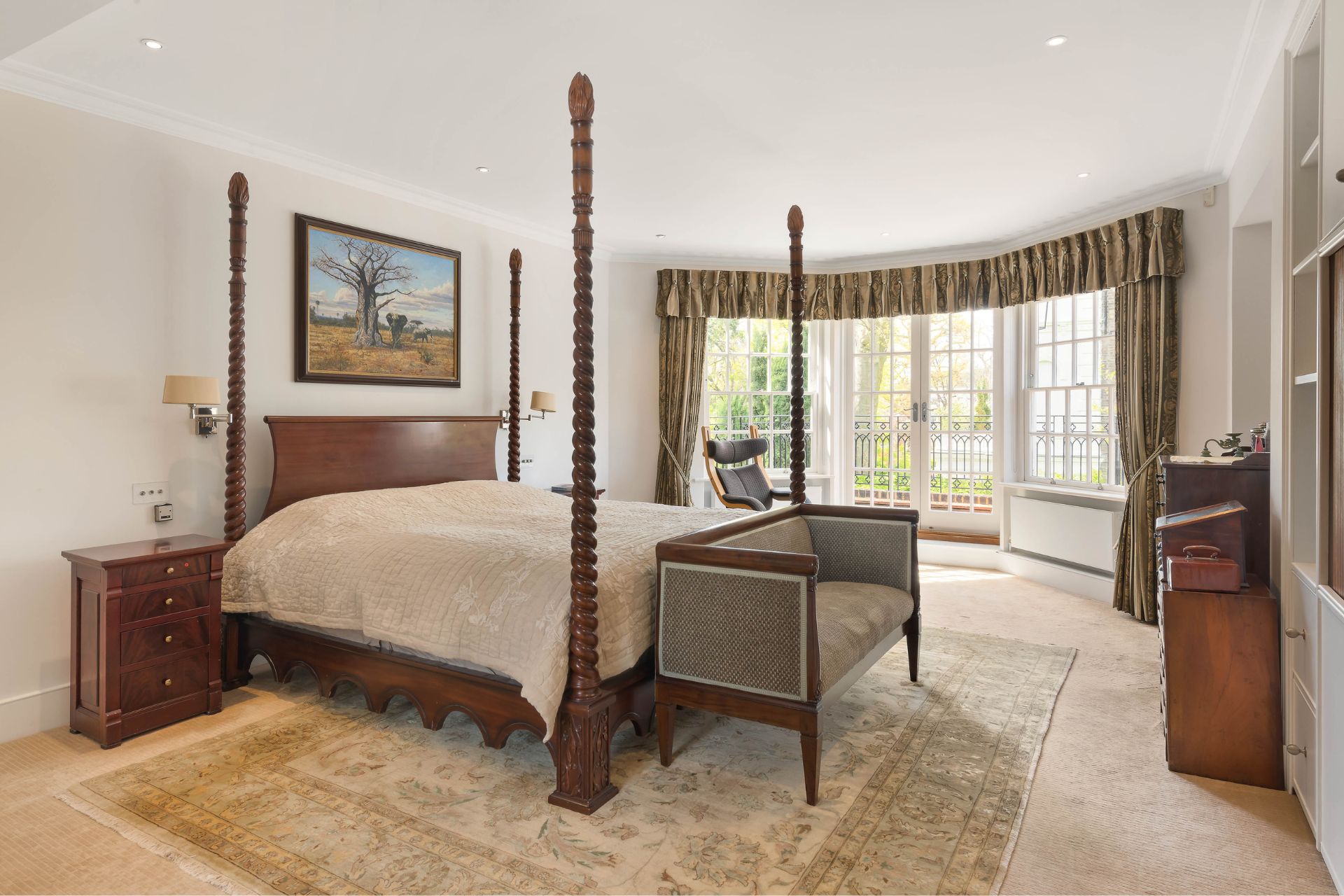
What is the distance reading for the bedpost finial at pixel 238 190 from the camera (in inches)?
135

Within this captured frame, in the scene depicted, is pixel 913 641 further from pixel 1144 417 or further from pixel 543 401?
pixel 543 401

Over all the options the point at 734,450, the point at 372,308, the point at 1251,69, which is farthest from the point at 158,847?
the point at 1251,69

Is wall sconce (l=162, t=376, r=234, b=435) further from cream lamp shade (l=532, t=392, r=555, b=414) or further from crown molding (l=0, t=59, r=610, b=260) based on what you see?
cream lamp shade (l=532, t=392, r=555, b=414)

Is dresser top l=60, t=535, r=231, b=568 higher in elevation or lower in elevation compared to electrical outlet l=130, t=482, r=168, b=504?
lower

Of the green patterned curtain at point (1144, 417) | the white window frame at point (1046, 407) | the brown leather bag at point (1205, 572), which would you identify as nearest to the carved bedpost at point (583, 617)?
the brown leather bag at point (1205, 572)

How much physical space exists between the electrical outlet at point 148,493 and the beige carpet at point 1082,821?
96 centimetres

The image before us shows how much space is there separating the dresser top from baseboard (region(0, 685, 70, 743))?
0.58m

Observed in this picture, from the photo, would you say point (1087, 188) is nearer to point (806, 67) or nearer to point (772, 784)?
point (806, 67)

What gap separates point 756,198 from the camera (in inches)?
187

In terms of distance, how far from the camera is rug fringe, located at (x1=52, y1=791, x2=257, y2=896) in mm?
1953

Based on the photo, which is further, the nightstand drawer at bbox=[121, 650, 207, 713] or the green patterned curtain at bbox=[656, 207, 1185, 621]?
the green patterned curtain at bbox=[656, 207, 1185, 621]

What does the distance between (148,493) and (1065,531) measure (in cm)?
555

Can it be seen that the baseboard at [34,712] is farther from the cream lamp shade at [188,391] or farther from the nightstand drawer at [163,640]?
the cream lamp shade at [188,391]

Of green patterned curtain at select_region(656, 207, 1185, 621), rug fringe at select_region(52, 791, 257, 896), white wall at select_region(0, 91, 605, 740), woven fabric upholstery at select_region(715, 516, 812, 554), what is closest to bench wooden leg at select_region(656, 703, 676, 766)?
woven fabric upholstery at select_region(715, 516, 812, 554)
